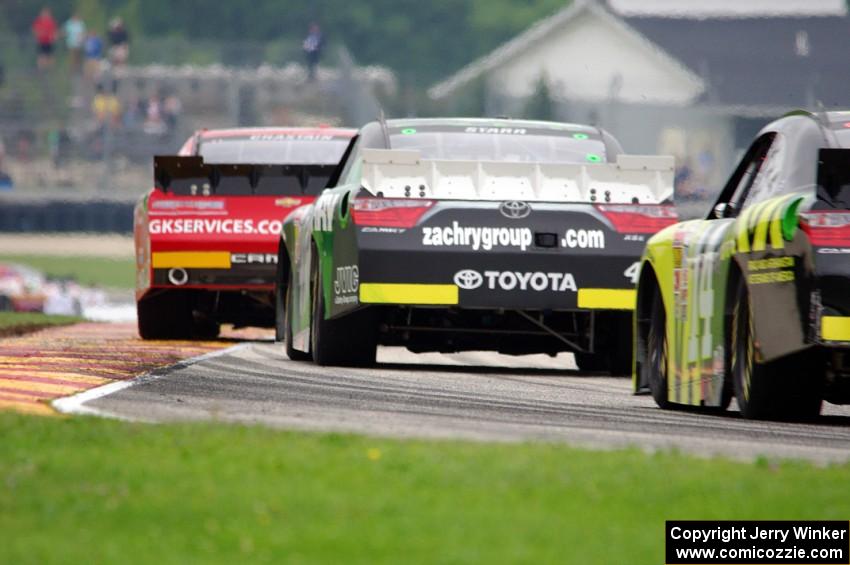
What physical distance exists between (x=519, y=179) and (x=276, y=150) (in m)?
5.39

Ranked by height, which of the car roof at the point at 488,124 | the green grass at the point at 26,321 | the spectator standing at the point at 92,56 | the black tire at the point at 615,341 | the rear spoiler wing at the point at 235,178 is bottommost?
the green grass at the point at 26,321

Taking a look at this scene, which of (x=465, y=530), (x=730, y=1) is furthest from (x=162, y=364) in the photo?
(x=730, y=1)

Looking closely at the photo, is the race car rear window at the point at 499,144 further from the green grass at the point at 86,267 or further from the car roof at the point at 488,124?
the green grass at the point at 86,267

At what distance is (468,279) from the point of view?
12.5 meters

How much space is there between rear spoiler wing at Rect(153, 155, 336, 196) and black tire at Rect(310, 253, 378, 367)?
12.4ft

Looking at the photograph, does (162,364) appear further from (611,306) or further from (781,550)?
(781,550)

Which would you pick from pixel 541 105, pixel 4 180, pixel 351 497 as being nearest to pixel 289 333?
pixel 351 497

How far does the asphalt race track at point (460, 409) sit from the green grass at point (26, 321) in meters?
6.49

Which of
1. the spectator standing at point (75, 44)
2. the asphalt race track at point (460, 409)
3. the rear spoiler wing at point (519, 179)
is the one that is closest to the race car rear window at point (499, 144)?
the rear spoiler wing at point (519, 179)

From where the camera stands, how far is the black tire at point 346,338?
43.0 ft

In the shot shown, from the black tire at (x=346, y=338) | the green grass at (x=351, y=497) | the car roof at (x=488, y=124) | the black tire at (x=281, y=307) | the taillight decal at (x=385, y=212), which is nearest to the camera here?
the green grass at (x=351, y=497)

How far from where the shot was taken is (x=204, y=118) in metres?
62.6

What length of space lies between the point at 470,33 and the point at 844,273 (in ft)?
281

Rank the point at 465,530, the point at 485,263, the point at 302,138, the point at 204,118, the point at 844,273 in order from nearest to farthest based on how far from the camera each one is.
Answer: the point at 465,530 < the point at 844,273 < the point at 485,263 < the point at 302,138 < the point at 204,118
